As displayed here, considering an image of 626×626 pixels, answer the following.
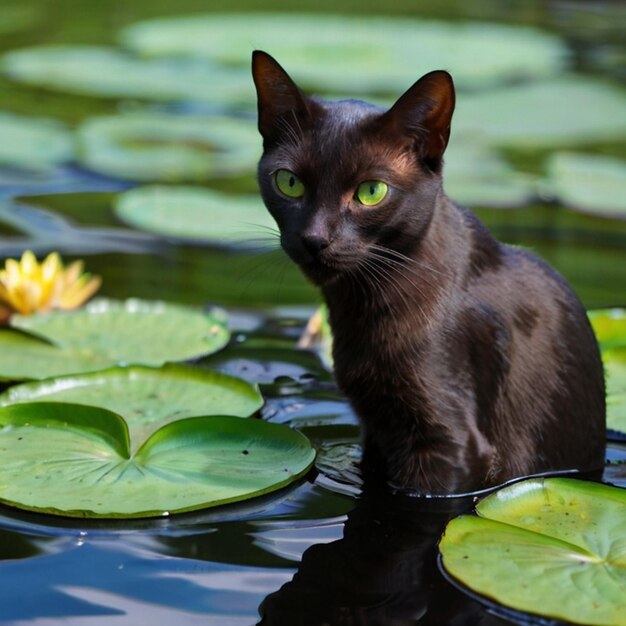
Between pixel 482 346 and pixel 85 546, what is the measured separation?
102 cm

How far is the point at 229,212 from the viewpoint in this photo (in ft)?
16.8

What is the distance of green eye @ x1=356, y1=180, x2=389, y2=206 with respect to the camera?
268 centimetres

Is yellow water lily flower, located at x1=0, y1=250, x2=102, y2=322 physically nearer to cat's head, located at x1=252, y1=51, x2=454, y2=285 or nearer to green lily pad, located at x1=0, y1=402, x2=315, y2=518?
green lily pad, located at x1=0, y1=402, x2=315, y2=518

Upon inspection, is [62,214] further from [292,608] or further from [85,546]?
[292,608]

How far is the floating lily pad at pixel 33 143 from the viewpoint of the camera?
570 cm

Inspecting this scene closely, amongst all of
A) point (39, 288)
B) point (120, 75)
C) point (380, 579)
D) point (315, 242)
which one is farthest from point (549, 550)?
point (120, 75)

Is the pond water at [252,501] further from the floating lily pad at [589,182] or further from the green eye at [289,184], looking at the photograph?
the green eye at [289,184]

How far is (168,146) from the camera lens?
6.07 m

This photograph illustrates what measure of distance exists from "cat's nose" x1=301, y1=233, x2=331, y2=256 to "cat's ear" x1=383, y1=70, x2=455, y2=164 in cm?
31

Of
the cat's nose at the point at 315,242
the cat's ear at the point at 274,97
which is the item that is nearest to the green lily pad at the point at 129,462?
the cat's nose at the point at 315,242

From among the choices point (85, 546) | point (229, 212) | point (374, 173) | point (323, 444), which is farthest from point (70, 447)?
point (229, 212)

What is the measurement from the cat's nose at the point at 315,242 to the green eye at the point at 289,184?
16 cm

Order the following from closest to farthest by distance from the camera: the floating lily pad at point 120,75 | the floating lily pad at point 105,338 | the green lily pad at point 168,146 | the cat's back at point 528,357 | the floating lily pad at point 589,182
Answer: the cat's back at point 528,357 < the floating lily pad at point 105,338 < the floating lily pad at point 589,182 < the green lily pad at point 168,146 < the floating lily pad at point 120,75

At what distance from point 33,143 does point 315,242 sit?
3684 millimetres
